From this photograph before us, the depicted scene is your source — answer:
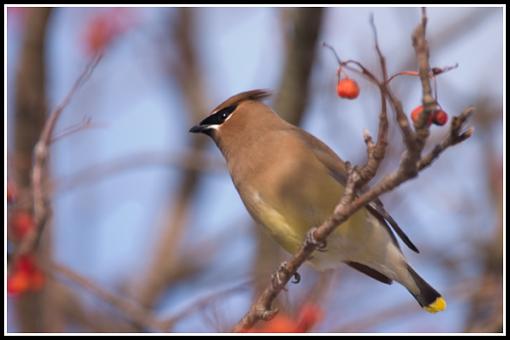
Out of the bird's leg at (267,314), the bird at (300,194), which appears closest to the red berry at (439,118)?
the bird's leg at (267,314)

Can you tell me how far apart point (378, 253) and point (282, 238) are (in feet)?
1.51

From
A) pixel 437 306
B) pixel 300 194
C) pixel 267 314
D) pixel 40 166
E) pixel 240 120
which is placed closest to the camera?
pixel 267 314

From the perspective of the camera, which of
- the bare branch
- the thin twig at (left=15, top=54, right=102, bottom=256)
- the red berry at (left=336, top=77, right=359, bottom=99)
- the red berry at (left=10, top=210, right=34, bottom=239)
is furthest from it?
the red berry at (left=10, top=210, right=34, bottom=239)

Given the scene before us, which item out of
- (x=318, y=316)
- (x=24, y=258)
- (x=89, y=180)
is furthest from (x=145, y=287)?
(x=318, y=316)

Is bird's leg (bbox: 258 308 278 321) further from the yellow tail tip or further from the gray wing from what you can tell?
the yellow tail tip

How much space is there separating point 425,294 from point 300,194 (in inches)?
30.3

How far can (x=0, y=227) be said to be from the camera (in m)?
3.44

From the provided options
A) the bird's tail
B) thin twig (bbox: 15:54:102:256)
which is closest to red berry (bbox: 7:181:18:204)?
thin twig (bbox: 15:54:102:256)

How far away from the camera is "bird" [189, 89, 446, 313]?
11.5 ft

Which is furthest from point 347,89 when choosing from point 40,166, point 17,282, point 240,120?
point 17,282

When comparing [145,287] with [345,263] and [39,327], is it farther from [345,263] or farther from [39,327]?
Answer: [345,263]

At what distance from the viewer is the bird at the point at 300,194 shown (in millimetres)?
3516

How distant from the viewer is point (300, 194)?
355cm

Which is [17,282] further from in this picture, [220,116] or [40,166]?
[220,116]
